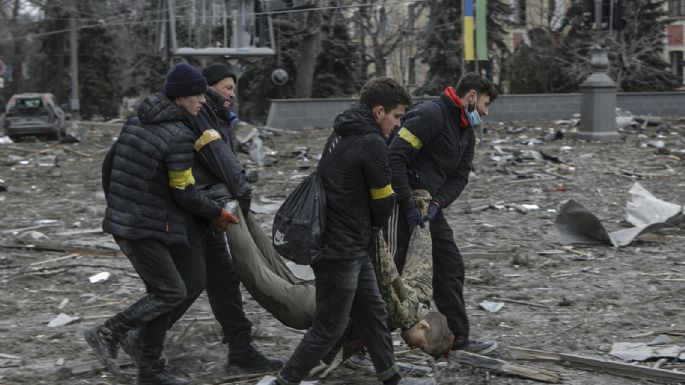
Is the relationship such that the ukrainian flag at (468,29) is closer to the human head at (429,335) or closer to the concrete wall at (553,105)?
the concrete wall at (553,105)

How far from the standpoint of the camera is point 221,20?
1090 inches

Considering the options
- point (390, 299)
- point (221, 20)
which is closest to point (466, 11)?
point (221, 20)

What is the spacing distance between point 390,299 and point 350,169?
94 centimetres

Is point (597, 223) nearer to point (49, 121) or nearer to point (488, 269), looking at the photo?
point (488, 269)

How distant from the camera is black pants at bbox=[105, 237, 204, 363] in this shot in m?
5.73

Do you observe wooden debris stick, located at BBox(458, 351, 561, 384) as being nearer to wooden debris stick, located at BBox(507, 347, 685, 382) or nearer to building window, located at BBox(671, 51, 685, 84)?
wooden debris stick, located at BBox(507, 347, 685, 382)

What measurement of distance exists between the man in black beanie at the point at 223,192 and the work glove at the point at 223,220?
5.0 inches

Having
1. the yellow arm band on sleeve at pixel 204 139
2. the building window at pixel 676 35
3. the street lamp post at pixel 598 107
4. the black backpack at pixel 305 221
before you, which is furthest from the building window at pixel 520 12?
the black backpack at pixel 305 221

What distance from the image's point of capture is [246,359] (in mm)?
6359

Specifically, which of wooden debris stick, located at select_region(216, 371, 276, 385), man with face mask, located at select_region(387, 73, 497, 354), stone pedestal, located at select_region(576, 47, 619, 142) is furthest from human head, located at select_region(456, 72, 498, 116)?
stone pedestal, located at select_region(576, 47, 619, 142)

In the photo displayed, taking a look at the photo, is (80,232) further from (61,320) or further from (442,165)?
(442,165)

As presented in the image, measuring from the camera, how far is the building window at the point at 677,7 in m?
50.0

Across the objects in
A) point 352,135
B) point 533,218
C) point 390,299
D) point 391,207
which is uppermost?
point 352,135

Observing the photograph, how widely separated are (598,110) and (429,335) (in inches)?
734
